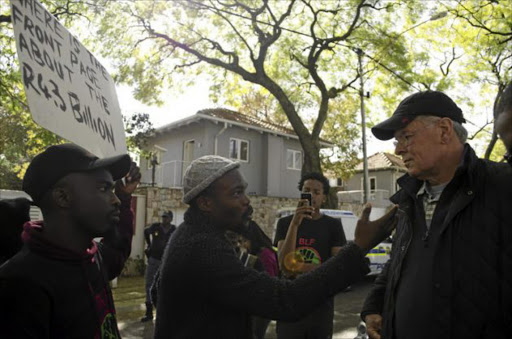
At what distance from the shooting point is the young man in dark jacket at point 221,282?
6.11 feet

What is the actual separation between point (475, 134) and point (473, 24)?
9526 mm

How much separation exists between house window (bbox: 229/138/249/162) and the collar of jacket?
18.4 m

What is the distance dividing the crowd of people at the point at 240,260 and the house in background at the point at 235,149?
17277 millimetres

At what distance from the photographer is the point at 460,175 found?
6.81ft

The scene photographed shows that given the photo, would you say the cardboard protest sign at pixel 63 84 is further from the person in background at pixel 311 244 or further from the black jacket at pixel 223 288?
the person in background at pixel 311 244

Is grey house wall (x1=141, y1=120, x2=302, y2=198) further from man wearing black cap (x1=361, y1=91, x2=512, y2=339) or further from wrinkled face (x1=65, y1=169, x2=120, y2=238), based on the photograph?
wrinkled face (x1=65, y1=169, x2=120, y2=238)

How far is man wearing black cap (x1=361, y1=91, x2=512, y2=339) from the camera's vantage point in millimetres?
1829

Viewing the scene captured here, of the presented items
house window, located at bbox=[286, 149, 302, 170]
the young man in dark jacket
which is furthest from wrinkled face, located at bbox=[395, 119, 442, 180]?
house window, located at bbox=[286, 149, 302, 170]

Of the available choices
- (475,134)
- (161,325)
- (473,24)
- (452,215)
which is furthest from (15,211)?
(475,134)

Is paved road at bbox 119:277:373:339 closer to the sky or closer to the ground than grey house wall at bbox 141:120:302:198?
closer to the ground

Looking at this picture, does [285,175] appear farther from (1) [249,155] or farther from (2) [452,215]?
(2) [452,215]

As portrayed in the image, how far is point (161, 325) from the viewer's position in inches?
83.0

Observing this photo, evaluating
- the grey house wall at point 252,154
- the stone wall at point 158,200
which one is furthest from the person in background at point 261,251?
the grey house wall at point 252,154

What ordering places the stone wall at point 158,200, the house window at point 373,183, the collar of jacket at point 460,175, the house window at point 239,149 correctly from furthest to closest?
1. the house window at point 373,183
2. the house window at point 239,149
3. the stone wall at point 158,200
4. the collar of jacket at point 460,175
